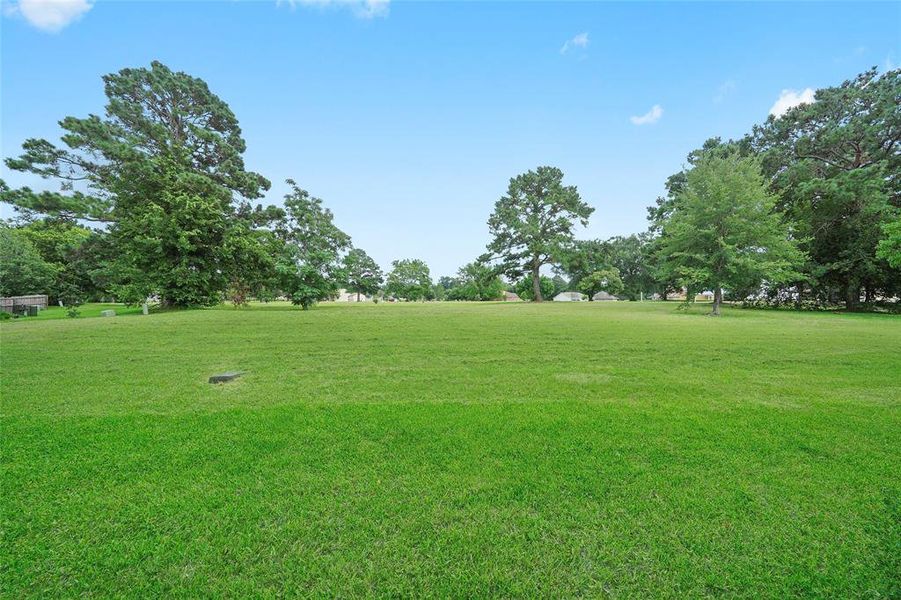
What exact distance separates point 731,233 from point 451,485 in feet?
69.3

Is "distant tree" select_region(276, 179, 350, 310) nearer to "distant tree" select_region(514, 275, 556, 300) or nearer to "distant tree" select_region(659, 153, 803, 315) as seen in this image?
"distant tree" select_region(659, 153, 803, 315)

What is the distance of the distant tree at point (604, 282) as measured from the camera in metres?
51.5

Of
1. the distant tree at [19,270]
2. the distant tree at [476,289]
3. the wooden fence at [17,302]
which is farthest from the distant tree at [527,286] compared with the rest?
the distant tree at [19,270]

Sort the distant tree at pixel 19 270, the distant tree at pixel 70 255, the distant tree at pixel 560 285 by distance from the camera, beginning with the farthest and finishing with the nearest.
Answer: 1. the distant tree at pixel 560 285
2. the distant tree at pixel 19 270
3. the distant tree at pixel 70 255

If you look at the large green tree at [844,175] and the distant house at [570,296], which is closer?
the large green tree at [844,175]

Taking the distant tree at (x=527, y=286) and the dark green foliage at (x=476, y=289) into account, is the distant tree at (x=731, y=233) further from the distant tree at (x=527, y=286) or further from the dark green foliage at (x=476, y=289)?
the dark green foliage at (x=476, y=289)

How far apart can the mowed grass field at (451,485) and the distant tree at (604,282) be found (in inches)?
1946

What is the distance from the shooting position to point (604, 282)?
175 feet

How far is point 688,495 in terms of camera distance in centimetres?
223

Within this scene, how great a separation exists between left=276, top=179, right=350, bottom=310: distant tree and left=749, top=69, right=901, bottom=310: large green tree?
2561cm

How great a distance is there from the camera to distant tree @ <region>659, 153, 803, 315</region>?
16719mm

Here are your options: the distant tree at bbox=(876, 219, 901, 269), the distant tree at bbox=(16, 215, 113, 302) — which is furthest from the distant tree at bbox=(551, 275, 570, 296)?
the distant tree at bbox=(16, 215, 113, 302)

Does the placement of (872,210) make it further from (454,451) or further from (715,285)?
(454,451)

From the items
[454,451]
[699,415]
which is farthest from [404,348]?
[699,415]
